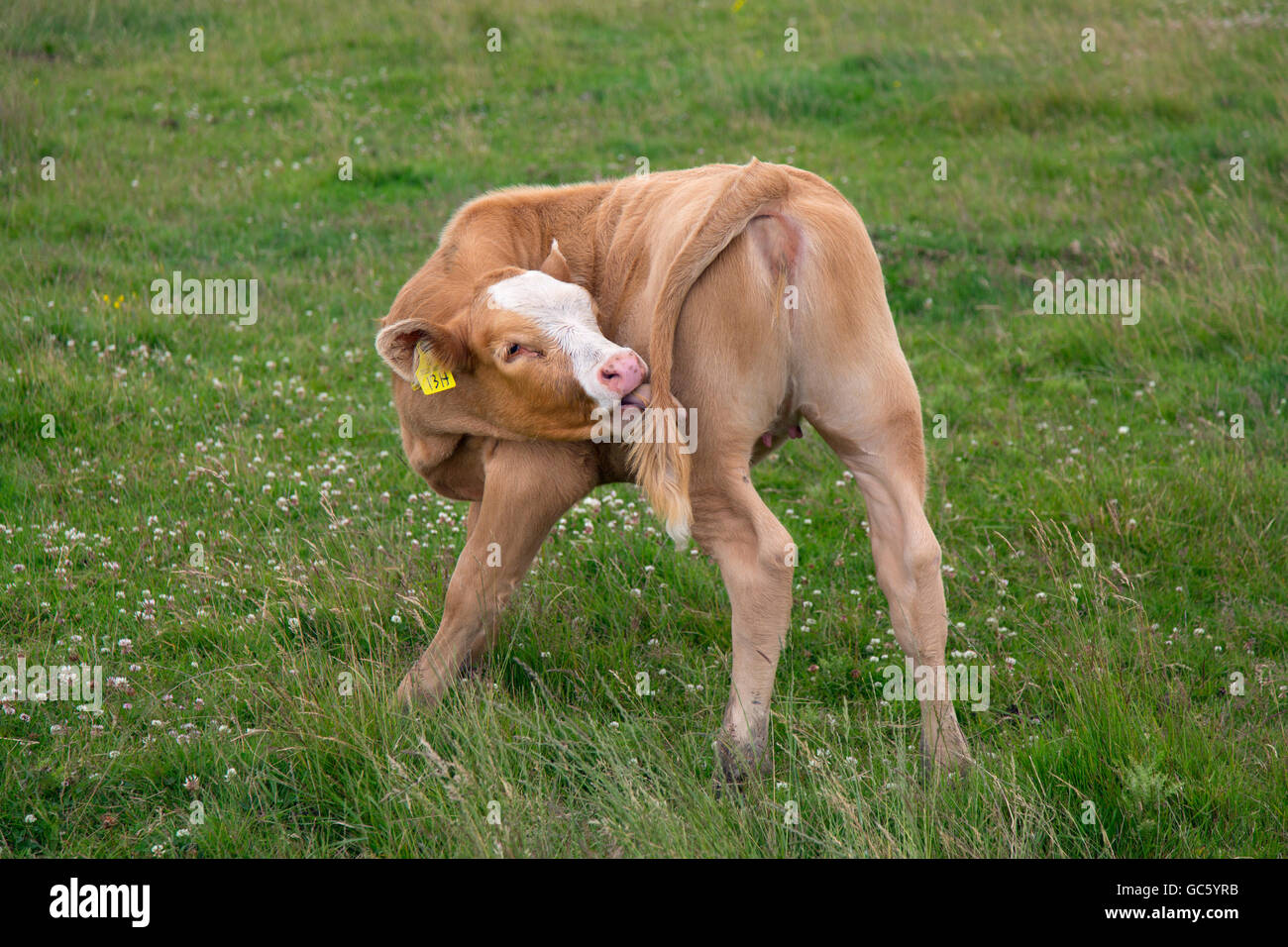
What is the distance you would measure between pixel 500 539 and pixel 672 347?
1064 millimetres

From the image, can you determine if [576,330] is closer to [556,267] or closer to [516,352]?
[516,352]

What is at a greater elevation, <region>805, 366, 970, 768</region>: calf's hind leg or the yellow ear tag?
the yellow ear tag

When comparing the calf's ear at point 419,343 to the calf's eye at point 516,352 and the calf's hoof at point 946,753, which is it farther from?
the calf's hoof at point 946,753

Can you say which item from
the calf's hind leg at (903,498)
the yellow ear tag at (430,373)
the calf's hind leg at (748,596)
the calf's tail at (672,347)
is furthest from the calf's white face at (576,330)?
the calf's hind leg at (903,498)

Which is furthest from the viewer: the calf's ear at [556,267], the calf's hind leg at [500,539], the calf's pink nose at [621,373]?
the calf's ear at [556,267]

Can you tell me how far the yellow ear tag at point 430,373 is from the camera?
15.6 ft

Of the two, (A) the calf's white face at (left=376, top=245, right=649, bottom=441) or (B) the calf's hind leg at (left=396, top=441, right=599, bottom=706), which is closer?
(A) the calf's white face at (left=376, top=245, right=649, bottom=441)

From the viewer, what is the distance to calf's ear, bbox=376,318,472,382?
466 centimetres

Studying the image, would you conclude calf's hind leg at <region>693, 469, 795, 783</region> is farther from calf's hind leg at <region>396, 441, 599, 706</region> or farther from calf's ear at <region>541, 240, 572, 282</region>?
calf's ear at <region>541, 240, 572, 282</region>

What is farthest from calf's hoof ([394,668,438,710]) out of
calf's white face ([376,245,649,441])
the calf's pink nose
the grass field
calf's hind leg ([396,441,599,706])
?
the calf's pink nose

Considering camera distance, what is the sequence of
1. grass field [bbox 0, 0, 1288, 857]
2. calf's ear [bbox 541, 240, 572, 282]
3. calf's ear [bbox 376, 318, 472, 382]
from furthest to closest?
calf's ear [bbox 541, 240, 572, 282] < calf's ear [bbox 376, 318, 472, 382] < grass field [bbox 0, 0, 1288, 857]

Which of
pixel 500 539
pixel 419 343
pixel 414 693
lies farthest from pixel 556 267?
pixel 414 693

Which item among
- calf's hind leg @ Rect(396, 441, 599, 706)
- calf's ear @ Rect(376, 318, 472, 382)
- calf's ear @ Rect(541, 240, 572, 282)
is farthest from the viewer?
calf's ear @ Rect(541, 240, 572, 282)

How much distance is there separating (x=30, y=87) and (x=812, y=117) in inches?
351
